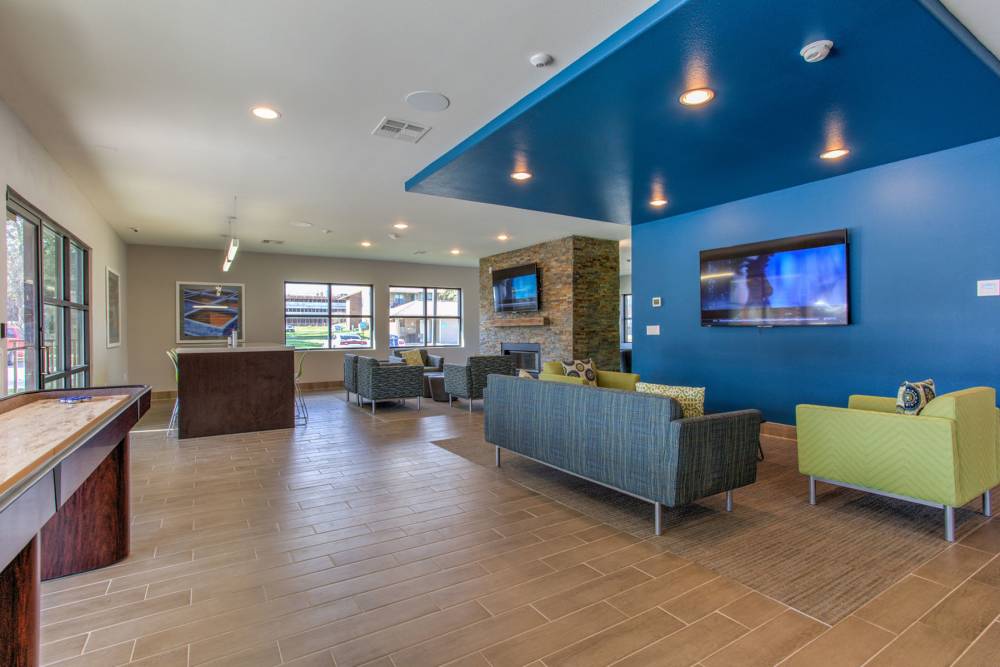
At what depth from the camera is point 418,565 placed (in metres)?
2.54

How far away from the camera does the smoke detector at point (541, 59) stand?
285 cm

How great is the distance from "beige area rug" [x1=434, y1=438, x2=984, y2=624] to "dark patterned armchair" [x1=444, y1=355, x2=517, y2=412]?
3452 millimetres

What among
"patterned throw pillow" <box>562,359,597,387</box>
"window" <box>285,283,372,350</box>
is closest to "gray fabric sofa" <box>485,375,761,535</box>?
"patterned throw pillow" <box>562,359,597,387</box>

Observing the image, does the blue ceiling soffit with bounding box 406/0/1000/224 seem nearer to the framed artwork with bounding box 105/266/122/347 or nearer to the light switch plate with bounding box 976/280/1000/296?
the light switch plate with bounding box 976/280/1000/296

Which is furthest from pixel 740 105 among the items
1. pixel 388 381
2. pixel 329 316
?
pixel 329 316

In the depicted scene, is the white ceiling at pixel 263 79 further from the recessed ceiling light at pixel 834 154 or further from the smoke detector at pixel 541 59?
the recessed ceiling light at pixel 834 154

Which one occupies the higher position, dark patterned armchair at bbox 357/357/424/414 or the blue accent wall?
the blue accent wall

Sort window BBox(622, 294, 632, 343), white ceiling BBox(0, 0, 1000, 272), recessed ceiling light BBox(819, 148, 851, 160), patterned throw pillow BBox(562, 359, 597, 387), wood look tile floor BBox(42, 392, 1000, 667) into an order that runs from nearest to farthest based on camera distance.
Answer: wood look tile floor BBox(42, 392, 1000, 667)
white ceiling BBox(0, 0, 1000, 272)
recessed ceiling light BBox(819, 148, 851, 160)
patterned throw pillow BBox(562, 359, 597, 387)
window BBox(622, 294, 632, 343)

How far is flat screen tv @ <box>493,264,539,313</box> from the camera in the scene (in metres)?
9.01

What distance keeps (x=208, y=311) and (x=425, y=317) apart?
14.4 feet

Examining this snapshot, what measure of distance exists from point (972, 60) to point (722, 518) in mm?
2886

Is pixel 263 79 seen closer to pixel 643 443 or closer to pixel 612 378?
pixel 643 443

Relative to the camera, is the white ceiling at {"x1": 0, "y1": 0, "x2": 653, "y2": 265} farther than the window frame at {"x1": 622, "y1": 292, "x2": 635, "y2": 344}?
No

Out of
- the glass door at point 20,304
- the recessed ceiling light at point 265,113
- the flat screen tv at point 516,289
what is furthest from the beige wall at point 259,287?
the recessed ceiling light at point 265,113
